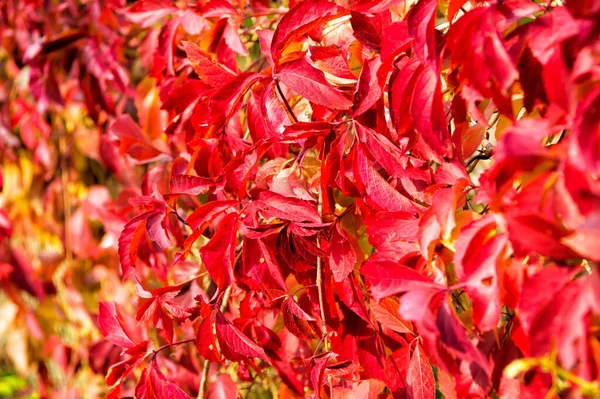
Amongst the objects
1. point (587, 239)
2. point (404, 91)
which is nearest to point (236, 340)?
point (404, 91)

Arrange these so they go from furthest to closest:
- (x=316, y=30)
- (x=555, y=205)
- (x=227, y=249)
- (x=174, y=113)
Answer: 1. (x=174, y=113)
2. (x=316, y=30)
3. (x=227, y=249)
4. (x=555, y=205)

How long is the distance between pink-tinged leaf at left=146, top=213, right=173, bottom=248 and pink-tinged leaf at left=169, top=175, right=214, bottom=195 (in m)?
0.05

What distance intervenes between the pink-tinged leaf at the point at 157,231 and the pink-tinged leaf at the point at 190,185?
55 millimetres

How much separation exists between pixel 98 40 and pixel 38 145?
19.3 inches

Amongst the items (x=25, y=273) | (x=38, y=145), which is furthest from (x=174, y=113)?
(x=25, y=273)

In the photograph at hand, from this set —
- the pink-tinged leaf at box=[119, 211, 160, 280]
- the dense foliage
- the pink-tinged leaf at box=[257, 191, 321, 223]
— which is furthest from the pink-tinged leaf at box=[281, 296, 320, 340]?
the pink-tinged leaf at box=[119, 211, 160, 280]

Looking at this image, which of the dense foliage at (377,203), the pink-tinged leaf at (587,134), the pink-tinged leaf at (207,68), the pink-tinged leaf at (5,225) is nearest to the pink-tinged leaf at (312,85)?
the dense foliage at (377,203)

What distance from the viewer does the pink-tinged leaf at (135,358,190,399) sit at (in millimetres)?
861

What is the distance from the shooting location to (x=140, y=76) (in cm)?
184

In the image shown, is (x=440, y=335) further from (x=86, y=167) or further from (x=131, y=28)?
(x=86, y=167)

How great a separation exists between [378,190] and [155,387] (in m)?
0.41

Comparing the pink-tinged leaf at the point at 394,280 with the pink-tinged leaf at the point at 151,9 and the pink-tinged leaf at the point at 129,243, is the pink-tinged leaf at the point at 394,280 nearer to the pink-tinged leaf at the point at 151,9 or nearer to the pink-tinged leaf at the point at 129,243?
the pink-tinged leaf at the point at 129,243

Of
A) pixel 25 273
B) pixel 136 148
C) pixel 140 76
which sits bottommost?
pixel 25 273

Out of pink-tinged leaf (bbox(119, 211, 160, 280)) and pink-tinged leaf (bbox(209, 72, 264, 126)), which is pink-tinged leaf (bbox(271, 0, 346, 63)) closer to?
pink-tinged leaf (bbox(209, 72, 264, 126))
